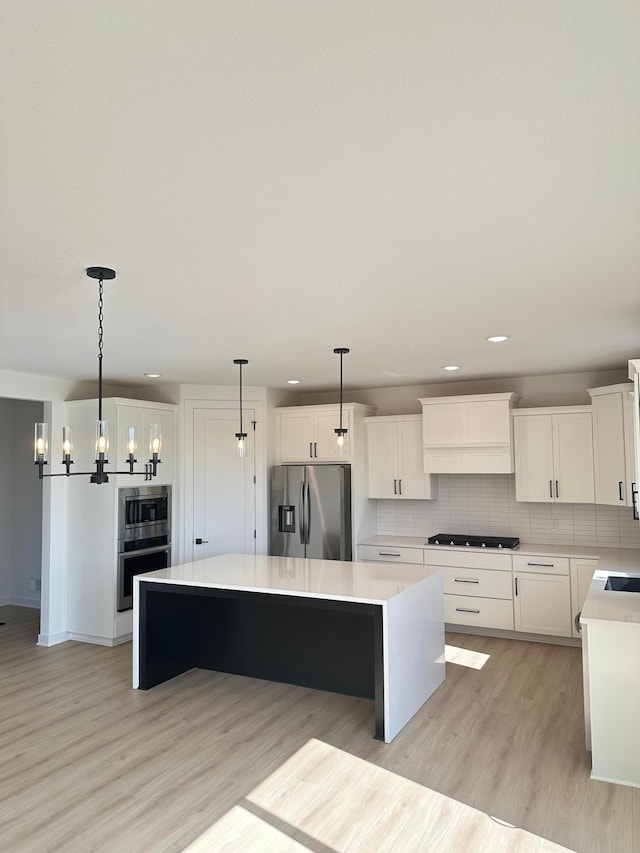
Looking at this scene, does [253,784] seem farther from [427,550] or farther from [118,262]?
[427,550]

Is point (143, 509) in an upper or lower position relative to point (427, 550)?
upper

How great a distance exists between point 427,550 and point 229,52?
5.22 m

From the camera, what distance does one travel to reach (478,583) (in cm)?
562

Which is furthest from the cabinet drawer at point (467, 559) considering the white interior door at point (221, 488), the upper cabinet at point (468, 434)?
the white interior door at point (221, 488)

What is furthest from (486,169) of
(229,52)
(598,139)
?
(229,52)

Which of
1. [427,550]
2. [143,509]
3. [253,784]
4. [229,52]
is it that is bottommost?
[253,784]

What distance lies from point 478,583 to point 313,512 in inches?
68.8

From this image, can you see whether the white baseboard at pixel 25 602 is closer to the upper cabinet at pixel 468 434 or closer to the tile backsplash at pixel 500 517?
the tile backsplash at pixel 500 517

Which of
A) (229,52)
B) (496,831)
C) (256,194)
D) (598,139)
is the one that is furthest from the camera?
(496,831)

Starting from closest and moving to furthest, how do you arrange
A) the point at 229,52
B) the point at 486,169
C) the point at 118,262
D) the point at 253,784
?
the point at 229,52
the point at 486,169
the point at 118,262
the point at 253,784

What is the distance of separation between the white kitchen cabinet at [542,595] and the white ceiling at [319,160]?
273 centimetres

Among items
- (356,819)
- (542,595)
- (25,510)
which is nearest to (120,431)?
(25,510)

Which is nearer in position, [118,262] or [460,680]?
[118,262]

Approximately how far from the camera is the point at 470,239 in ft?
7.43
